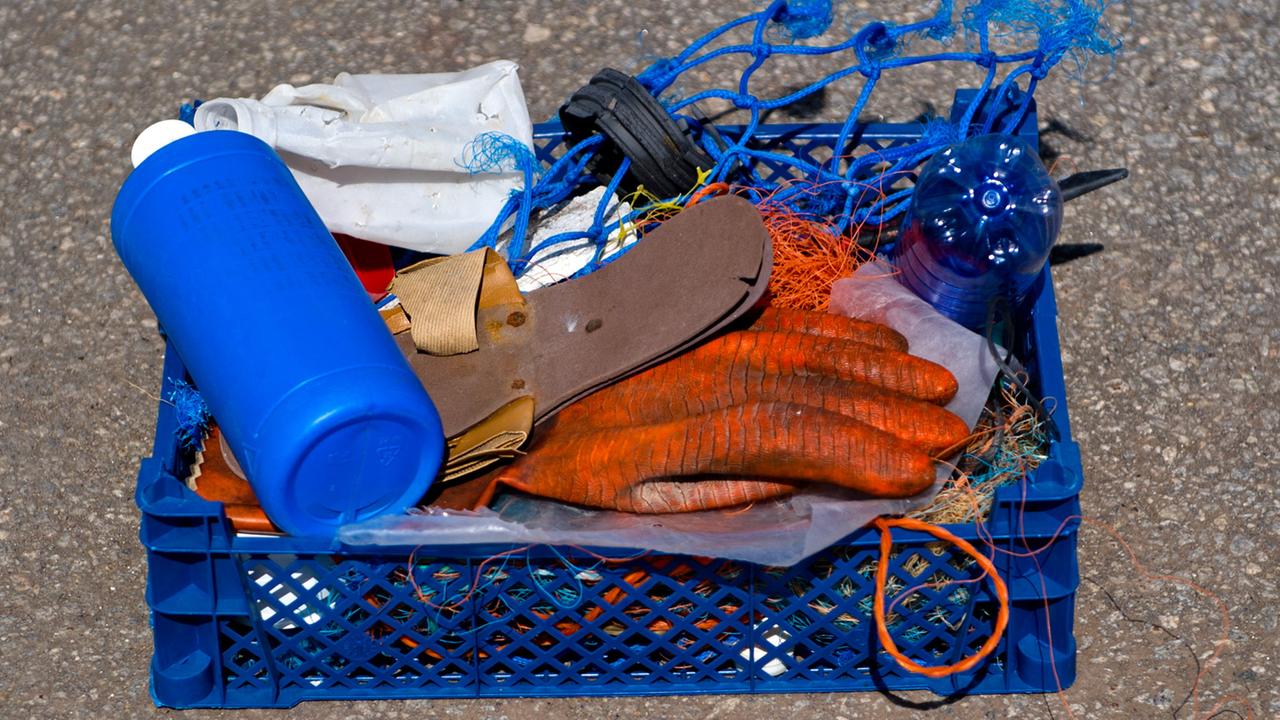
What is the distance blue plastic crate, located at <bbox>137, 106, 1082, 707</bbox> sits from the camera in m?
2.08

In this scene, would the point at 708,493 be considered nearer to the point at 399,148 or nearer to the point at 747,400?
the point at 747,400

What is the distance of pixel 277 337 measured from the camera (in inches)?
78.8

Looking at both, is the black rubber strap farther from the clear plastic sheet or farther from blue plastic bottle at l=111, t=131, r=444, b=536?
the clear plastic sheet

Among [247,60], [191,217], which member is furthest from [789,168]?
[247,60]

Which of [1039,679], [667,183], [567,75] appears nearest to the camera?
[1039,679]

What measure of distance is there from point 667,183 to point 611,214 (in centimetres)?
13

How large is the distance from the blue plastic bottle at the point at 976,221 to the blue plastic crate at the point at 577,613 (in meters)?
0.13

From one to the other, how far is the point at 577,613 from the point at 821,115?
1.54 metres

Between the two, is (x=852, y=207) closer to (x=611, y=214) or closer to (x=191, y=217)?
(x=611, y=214)

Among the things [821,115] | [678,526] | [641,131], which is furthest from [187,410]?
[821,115]

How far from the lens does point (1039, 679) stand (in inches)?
88.5

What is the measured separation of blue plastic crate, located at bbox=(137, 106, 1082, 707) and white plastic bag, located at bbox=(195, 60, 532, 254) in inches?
18.3

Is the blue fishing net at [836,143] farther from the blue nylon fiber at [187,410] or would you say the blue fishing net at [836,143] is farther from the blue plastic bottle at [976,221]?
the blue nylon fiber at [187,410]

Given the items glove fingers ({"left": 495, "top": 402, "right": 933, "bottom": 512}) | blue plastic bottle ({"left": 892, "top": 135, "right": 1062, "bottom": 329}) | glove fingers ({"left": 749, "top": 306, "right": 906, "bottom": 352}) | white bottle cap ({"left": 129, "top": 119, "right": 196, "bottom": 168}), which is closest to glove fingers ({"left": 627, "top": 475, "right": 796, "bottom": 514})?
glove fingers ({"left": 495, "top": 402, "right": 933, "bottom": 512})
